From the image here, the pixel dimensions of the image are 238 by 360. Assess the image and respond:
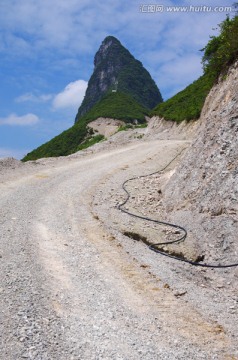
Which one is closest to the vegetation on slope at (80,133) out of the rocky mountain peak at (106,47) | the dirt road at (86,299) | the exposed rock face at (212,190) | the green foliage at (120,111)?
the green foliage at (120,111)

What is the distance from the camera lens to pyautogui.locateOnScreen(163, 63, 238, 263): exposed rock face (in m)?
11.0

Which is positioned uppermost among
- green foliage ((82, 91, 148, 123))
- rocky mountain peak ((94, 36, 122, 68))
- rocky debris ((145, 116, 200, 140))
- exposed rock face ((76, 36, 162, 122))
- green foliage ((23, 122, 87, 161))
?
rocky mountain peak ((94, 36, 122, 68))

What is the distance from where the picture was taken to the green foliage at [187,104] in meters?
41.1

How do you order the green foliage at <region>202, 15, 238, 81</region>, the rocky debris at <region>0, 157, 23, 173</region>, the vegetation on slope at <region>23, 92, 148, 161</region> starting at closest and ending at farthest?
the green foliage at <region>202, 15, 238, 81</region> → the rocky debris at <region>0, 157, 23, 173</region> → the vegetation on slope at <region>23, 92, 148, 161</region>

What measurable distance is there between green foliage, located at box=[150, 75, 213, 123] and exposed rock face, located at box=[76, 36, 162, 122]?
92231 mm

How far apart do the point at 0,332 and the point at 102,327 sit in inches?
71.3

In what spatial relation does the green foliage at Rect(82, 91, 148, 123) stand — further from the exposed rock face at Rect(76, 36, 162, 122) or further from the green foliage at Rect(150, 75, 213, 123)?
the exposed rock face at Rect(76, 36, 162, 122)

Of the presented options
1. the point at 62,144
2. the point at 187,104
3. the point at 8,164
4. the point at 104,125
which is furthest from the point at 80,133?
the point at 8,164

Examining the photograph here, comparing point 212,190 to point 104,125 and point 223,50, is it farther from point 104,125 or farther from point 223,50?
point 104,125

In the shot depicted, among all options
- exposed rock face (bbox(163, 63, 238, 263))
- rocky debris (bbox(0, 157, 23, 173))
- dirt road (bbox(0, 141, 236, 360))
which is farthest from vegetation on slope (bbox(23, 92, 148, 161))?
dirt road (bbox(0, 141, 236, 360))

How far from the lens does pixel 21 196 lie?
16594 mm

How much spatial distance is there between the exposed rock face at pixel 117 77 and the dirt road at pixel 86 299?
136 meters

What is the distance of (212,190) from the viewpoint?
42.1ft

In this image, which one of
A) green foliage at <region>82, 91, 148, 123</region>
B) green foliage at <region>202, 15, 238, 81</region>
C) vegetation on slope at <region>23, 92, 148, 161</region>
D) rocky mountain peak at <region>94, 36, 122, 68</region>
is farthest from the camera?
rocky mountain peak at <region>94, 36, 122, 68</region>
